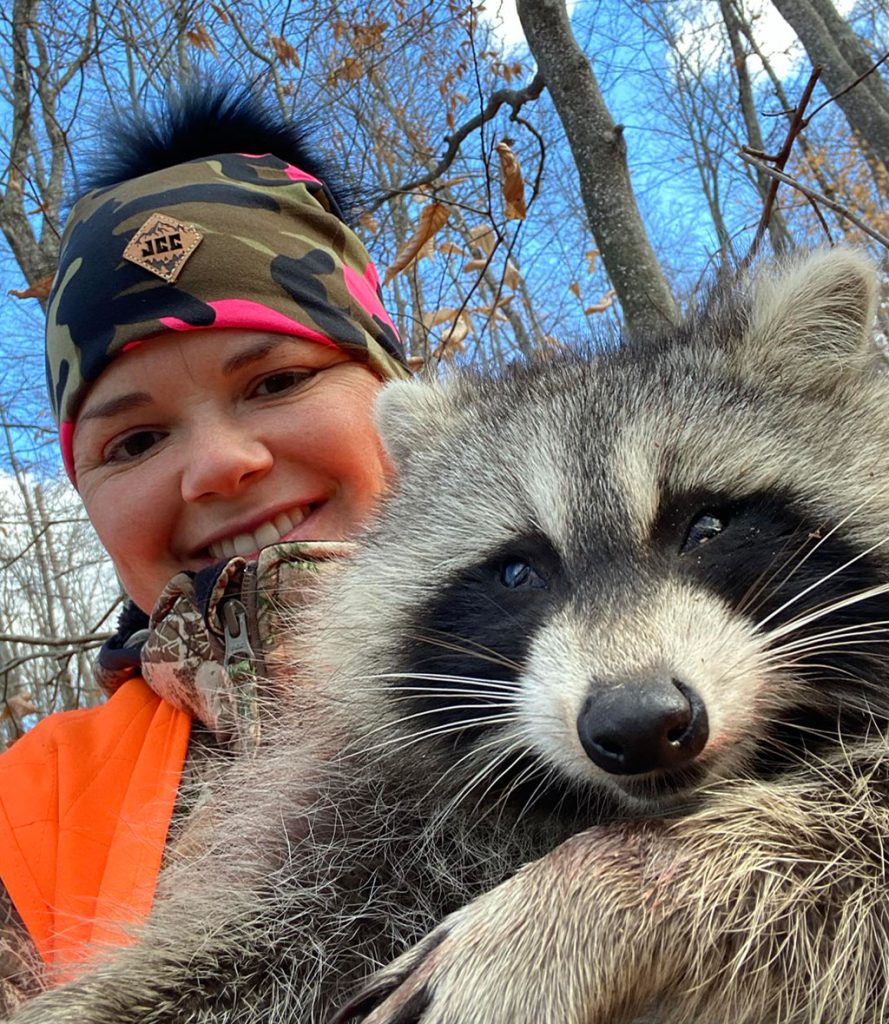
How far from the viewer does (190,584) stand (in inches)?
97.7

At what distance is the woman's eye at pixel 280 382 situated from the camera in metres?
2.70

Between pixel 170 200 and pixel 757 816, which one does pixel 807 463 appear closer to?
pixel 757 816

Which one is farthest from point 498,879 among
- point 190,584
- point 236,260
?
point 236,260

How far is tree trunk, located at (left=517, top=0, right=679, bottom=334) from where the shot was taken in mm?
3371

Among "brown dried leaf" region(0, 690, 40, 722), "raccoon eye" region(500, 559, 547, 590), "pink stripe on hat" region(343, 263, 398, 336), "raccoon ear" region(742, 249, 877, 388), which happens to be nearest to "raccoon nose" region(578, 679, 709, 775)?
"raccoon eye" region(500, 559, 547, 590)

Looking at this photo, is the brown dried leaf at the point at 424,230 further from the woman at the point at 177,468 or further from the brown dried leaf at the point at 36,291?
the brown dried leaf at the point at 36,291

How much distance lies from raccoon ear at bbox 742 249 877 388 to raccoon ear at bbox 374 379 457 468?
0.75m

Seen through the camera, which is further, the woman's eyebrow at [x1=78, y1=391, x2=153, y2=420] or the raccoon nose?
the woman's eyebrow at [x1=78, y1=391, x2=153, y2=420]

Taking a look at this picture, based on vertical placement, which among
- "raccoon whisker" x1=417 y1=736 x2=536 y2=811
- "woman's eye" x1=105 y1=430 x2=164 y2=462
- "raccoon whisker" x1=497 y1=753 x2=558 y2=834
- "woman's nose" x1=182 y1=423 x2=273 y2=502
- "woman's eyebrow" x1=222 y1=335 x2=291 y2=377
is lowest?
"raccoon whisker" x1=497 y1=753 x2=558 y2=834

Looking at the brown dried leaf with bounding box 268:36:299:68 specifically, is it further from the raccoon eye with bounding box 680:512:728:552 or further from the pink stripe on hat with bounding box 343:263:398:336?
the raccoon eye with bounding box 680:512:728:552

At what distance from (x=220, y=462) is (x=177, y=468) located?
0.58 ft

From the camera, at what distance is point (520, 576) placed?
174cm

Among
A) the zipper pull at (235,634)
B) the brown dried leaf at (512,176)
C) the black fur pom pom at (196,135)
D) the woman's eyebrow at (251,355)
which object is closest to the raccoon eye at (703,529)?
the zipper pull at (235,634)

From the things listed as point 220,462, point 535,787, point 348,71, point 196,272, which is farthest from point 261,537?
point 348,71
